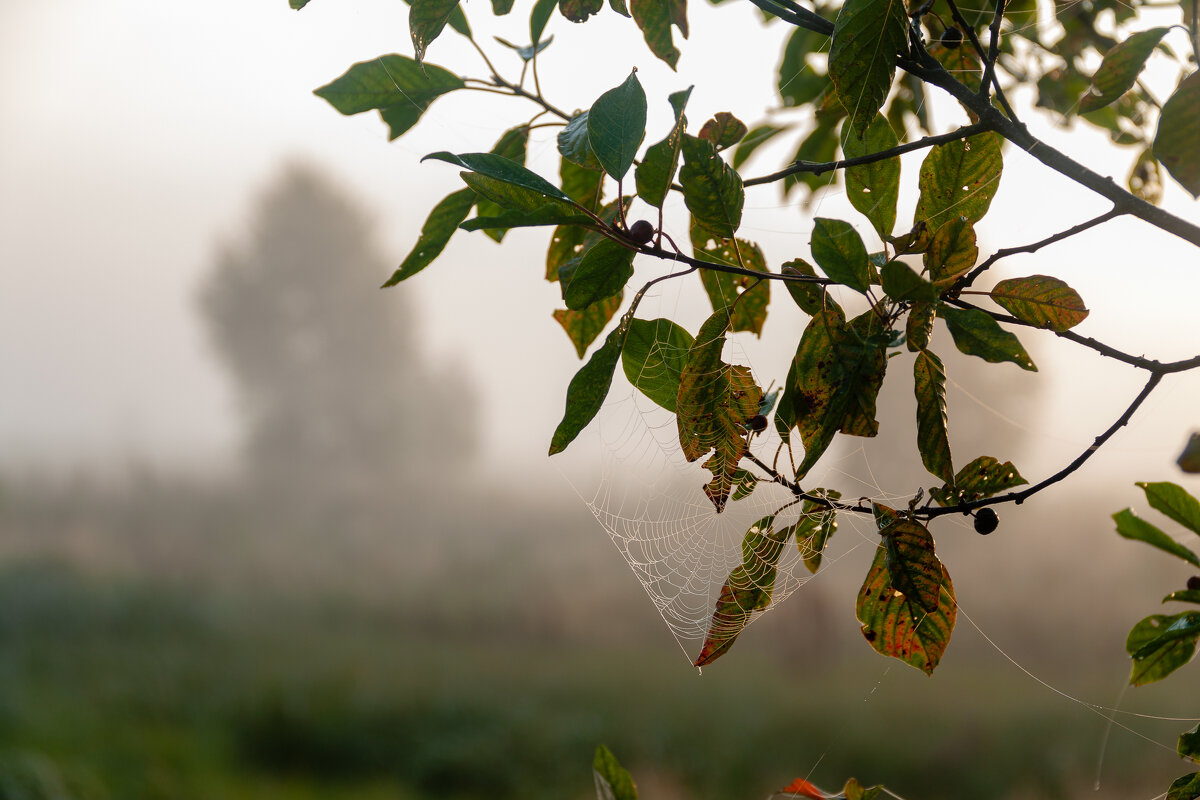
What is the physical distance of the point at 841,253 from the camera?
26 centimetres

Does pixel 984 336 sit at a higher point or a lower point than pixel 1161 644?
higher

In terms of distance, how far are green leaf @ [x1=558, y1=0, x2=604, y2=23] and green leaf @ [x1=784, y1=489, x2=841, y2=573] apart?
216mm

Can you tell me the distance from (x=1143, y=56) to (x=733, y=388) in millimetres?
208

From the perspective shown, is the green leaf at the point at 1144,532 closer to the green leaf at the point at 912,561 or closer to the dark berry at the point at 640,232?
the green leaf at the point at 912,561

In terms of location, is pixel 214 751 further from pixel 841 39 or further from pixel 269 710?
pixel 841 39

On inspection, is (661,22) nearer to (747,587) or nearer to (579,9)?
(579,9)

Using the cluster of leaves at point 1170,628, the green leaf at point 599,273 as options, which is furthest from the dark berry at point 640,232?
the cluster of leaves at point 1170,628

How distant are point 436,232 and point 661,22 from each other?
0.42 ft

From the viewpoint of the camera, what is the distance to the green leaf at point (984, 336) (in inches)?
10.1

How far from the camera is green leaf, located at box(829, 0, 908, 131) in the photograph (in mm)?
238

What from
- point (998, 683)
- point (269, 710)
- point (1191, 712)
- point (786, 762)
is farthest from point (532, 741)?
point (1191, 712)

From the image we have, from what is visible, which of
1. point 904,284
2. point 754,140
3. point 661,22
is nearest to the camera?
point 904,284

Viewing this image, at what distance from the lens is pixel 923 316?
0.25 meters

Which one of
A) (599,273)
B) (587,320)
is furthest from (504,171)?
(587,320)
